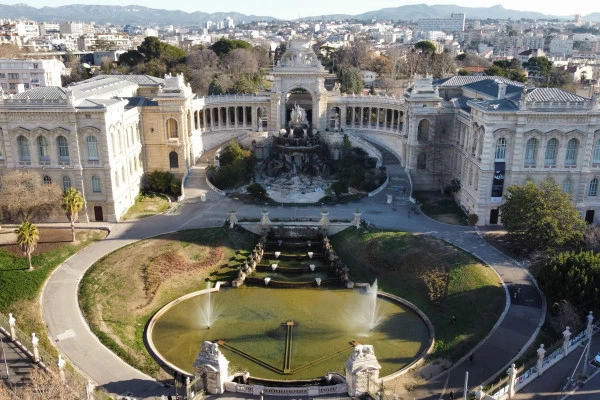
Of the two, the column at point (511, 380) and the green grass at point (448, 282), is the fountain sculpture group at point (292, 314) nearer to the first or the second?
the green grass at point (448, 282)

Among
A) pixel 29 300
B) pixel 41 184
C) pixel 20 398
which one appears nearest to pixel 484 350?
pixel 20 398

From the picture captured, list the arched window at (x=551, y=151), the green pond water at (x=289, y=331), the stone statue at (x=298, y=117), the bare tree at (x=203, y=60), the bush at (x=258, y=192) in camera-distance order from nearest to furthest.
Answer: the green pond water at (x=289, y=331)
the arched window at (x=551, y=151)
the bush at (x=258, y=192)
the stone statue at (x=298, y=117)
the bare tree at (x=203, y=60)

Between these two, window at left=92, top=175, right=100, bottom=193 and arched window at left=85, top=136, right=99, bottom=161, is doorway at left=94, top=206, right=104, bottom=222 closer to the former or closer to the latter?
window at left=92, top=175, right=100, bottom=193

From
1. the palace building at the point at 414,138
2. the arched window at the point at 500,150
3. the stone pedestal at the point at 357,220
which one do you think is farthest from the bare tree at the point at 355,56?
the stone pedestal at the point at 357,220

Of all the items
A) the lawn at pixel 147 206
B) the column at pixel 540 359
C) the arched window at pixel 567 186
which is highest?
the arched window at pixel 567 186

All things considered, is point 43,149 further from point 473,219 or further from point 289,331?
point 473,219
